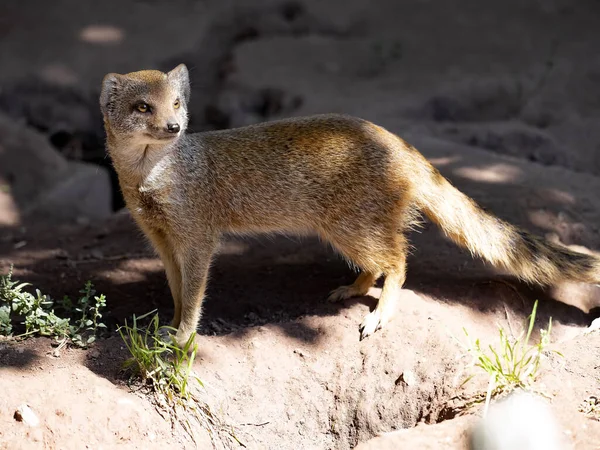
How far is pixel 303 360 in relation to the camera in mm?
3729

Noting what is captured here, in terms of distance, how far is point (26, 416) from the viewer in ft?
9.81

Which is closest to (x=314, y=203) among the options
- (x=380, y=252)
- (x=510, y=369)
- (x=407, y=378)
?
(x=380, y=252)

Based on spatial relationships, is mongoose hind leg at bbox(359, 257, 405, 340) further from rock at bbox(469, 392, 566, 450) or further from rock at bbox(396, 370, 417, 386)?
rock at bbox(469, 392, 566, 450)

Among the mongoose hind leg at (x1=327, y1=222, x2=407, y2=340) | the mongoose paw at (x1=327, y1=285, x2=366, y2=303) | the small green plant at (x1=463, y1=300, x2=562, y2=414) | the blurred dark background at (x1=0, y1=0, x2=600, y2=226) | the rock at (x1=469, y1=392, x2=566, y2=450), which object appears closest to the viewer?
the rock at (x1=469, y1=392, x2=566, y2=450)

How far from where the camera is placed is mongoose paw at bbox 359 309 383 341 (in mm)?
3838

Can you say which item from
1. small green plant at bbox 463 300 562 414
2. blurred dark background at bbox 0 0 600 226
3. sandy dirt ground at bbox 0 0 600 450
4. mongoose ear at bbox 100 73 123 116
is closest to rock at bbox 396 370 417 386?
sandy dirt ground at bbox 0 0 600 450

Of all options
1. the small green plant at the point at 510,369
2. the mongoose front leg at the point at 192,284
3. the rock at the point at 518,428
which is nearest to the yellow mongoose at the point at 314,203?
the mongoose front leg at the point at 192,284

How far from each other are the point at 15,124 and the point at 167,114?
3664 mm

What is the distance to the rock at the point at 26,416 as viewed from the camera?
2.98 metres

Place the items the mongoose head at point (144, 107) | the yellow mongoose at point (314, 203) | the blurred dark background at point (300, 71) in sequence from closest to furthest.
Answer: the mongoose head at point (144, 107) → the yellow mongoose at point (314, 203) → the blurred dark background at point (300, 71)

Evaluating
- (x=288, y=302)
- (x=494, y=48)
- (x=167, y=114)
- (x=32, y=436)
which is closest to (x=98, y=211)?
(x=288, y=302)

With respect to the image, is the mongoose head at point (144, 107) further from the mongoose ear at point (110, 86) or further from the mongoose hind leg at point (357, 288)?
the mongoose hind leg at point (357, 288)

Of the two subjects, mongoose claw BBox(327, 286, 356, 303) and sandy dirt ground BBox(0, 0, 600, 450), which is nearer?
sandy dirt ground BBox(0, 0, 600, 450)

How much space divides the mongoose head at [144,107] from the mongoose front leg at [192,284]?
645 mm
